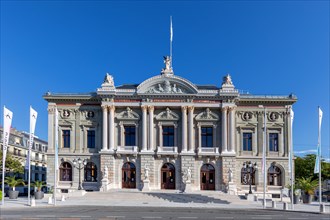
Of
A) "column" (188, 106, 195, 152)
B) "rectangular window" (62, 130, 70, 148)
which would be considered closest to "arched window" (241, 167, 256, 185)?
"column" (188, 106, 195, 152)

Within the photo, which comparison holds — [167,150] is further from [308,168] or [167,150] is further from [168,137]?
[308,168]

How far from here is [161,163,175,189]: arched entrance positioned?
162 ft

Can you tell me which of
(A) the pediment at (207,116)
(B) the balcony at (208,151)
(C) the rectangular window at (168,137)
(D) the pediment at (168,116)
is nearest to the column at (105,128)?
(D) the pediment at (168,116)

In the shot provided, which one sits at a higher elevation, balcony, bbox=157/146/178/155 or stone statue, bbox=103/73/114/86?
stone statue, bbox=103/73/114/86

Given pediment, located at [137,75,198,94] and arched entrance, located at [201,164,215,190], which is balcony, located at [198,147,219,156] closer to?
arched entrance, located at [201,164,215,190]

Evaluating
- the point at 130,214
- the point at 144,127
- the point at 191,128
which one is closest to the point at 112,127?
the point at 144,127

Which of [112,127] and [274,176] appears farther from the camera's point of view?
[274,176]

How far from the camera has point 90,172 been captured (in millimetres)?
50094

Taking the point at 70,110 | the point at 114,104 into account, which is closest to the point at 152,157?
the point at 114,104

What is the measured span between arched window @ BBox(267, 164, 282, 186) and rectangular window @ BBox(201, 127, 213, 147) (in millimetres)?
8484

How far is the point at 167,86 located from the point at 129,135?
315 inches

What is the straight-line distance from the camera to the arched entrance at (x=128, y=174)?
4947 cm

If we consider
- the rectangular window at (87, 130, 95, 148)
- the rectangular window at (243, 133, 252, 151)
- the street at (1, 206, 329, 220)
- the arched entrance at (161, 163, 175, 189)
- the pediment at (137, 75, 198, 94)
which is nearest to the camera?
the street at (1, 206, 329, 220)

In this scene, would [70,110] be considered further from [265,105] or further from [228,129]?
[265,105]
